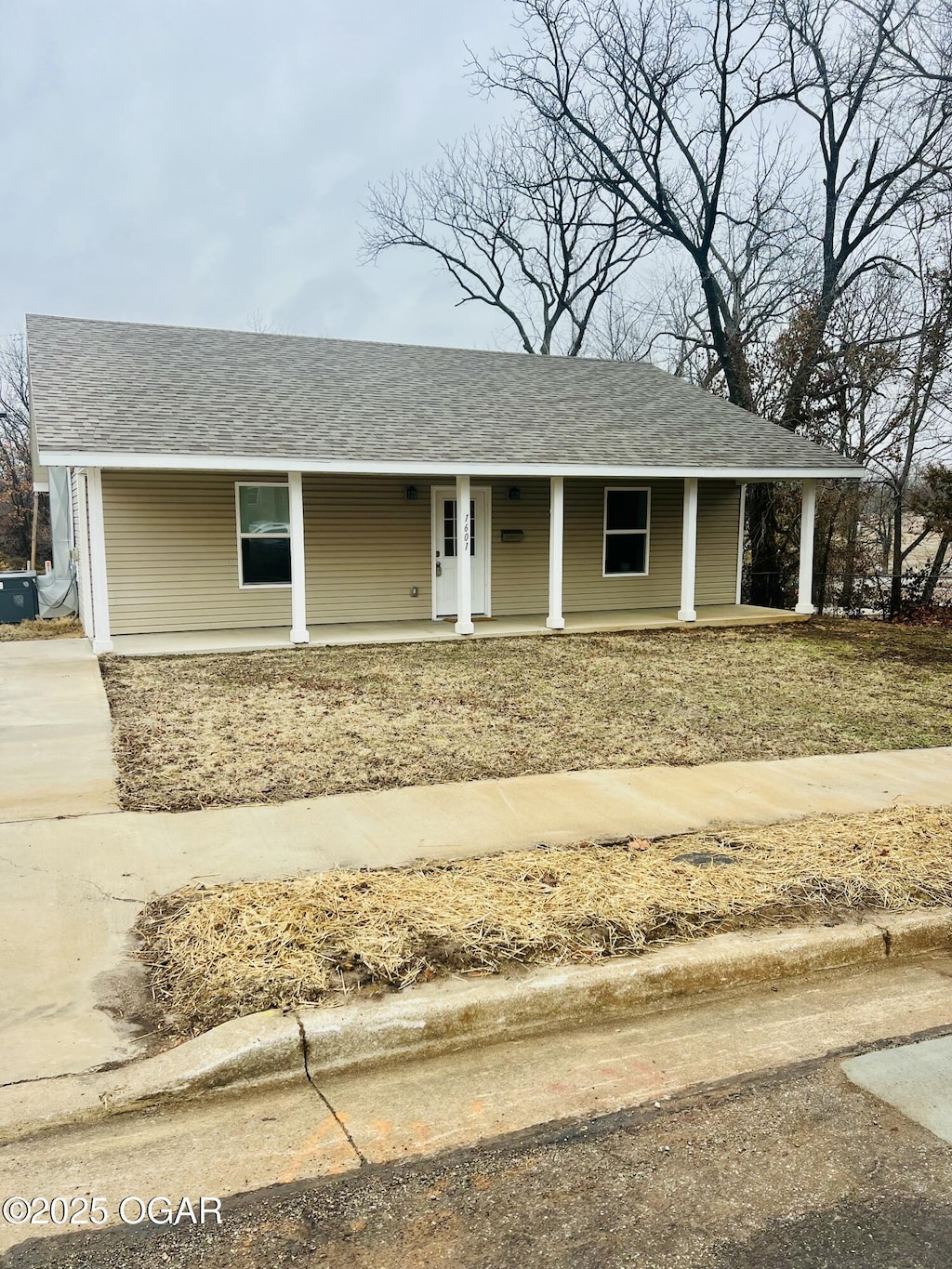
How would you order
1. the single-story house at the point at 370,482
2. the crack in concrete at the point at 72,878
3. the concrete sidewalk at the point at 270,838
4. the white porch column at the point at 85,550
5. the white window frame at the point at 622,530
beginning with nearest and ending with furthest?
the concrete sidewalk at the point at 270,838 → the crack in concrete at the point at 72,878 → the single-story house at the point at 370,482 → the white porch column at the point at 85,550 → the white window frame at the point at 622,530

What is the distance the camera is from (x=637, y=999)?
11.6 feet

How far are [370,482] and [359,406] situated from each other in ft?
3.85

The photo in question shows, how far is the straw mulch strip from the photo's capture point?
135 inches

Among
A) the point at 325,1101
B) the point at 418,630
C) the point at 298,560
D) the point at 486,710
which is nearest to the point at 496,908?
the point at 325,1101

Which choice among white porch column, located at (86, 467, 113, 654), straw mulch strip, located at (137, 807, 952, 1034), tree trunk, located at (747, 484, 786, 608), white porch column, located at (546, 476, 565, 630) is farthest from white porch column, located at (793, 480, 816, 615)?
straw mulch strip, located at (137, 807, 952, 1034)

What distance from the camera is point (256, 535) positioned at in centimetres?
1379

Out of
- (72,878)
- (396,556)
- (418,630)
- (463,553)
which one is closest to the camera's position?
(72,878)

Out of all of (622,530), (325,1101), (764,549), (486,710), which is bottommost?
(325,1101)

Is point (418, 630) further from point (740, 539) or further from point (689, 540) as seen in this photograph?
point (740, 539)

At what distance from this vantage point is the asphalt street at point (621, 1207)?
2195 mm

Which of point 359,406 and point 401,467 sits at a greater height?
point 359,406

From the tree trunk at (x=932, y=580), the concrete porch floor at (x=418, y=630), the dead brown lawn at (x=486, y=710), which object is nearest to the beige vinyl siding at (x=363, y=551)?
the concrete porch floor at (x=418, y=630)

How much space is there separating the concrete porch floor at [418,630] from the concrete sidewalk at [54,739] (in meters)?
1.29

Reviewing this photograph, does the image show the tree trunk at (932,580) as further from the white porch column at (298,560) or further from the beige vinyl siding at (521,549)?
the white porch column at (298,560)
